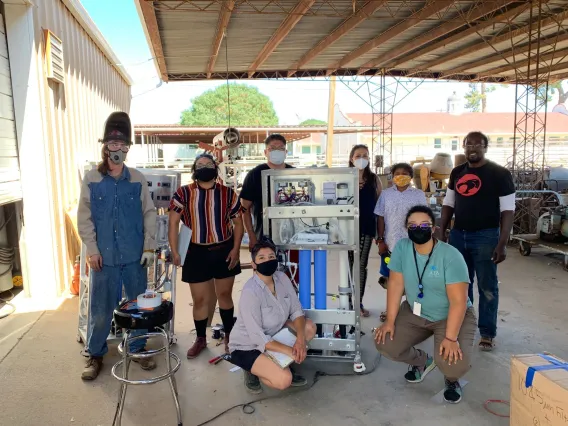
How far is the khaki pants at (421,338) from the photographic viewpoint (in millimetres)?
2621

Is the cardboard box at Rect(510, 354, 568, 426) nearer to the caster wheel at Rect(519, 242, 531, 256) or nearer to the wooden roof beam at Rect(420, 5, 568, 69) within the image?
the caster wheel at Rect(519, 242, 531, 256)

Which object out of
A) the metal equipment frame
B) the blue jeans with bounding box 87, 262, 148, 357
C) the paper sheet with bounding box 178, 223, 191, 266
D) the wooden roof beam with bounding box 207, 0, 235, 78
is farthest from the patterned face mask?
the wooden roof beam with bounding box 207, 0, 235, 78

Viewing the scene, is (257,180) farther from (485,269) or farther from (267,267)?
(485,269)

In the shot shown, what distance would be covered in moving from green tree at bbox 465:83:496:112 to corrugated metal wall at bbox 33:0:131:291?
4407 centimetres

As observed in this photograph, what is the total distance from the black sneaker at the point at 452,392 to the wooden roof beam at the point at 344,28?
6.19 meters

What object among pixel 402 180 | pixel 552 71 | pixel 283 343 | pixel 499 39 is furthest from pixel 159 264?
pixel 552 71

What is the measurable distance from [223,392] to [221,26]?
688 centimetres

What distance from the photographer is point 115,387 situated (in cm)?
294

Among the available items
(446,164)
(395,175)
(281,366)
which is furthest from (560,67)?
(281,366)

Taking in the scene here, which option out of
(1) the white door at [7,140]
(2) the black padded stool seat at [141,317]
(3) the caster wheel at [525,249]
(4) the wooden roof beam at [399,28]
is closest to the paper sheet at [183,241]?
(2) the black padded stool seat at [141,317]

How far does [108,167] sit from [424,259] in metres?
2.12

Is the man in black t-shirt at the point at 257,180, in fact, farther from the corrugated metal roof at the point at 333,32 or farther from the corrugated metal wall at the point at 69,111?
the corrugated metal roof at the point at 333,32

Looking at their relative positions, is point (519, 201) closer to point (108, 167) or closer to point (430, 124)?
point (108, 167)

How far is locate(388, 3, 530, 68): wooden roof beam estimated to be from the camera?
8172 mm
